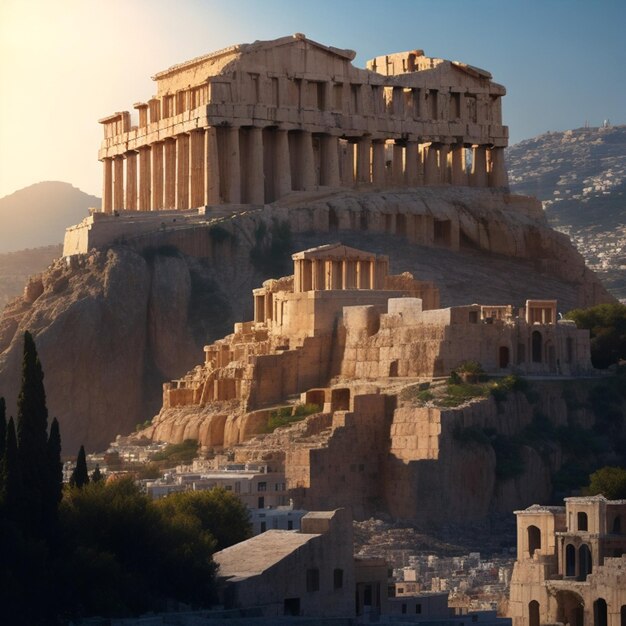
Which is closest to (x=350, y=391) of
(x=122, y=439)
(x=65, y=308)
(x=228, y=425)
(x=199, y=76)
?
(x=228, y=425)

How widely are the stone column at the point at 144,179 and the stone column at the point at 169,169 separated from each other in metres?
3.32

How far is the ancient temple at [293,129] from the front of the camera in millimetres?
152500

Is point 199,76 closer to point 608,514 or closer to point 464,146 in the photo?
point 464,146

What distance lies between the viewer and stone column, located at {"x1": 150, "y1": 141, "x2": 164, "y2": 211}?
158500 mm

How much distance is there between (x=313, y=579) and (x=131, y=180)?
75.5m

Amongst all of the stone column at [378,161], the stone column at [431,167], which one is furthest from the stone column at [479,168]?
the stone column at [378,161]

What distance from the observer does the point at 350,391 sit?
12300 cm

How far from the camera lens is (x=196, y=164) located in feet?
502

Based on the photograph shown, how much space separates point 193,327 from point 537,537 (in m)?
42.4

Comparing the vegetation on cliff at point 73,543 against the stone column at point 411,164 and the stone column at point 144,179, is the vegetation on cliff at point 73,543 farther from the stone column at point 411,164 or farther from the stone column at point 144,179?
the stone column at point 411,164

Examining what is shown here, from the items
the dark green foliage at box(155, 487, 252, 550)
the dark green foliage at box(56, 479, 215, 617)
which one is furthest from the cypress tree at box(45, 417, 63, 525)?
the dark green foliage at box(155, 487, 252, 550)

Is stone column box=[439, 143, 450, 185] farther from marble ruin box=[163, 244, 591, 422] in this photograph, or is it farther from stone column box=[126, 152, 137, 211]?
marble ruin box=[163, 244, 591, 422]

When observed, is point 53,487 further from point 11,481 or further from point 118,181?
point 118,181

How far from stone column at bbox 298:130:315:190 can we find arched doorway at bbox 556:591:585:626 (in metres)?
57.7
